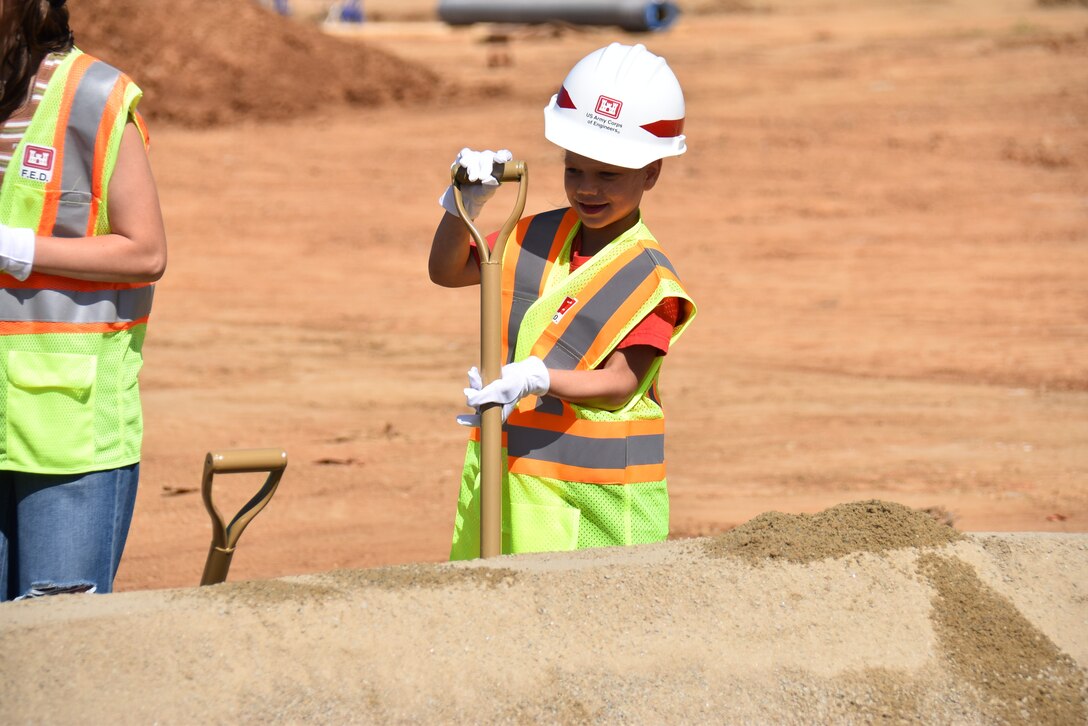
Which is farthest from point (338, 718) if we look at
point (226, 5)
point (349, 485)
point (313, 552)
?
point (226, 5)

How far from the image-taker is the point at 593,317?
11.2 ft

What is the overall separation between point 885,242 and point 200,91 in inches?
395

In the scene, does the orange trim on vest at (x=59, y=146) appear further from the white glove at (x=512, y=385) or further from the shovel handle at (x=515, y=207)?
the white glove at (x=512, y=385)

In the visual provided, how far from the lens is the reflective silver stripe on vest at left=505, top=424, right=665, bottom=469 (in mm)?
3465

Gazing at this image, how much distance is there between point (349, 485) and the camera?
700cm

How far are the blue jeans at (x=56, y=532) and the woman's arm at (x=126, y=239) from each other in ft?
1.48

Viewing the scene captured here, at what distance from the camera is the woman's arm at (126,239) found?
299 cm

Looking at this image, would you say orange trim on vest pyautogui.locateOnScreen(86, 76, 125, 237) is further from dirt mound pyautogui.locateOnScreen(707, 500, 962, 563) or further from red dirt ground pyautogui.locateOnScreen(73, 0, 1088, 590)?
red dirt ground pyautogui.locateOnScreen(73, 0, 1088, 590)

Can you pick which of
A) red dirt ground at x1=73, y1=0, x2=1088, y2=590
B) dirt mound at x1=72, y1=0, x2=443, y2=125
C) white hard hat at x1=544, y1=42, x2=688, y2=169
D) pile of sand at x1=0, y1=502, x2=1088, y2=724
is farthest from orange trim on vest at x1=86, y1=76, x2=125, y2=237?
dirt mound at x1=72, y1=0, x2=443, y2=125

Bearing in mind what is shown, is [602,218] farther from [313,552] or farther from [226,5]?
[226,5]

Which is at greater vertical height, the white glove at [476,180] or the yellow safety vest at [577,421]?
the white glove at [476,180]

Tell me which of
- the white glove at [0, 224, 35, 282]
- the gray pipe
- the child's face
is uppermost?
the gray pipe

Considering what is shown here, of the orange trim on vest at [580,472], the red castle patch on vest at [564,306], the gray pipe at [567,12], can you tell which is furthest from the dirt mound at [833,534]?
the gray pipe at [567,12]

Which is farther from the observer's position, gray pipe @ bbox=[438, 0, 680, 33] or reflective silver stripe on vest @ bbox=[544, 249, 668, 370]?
gray pipe @ bbox=[438, 0, 680, 33]
